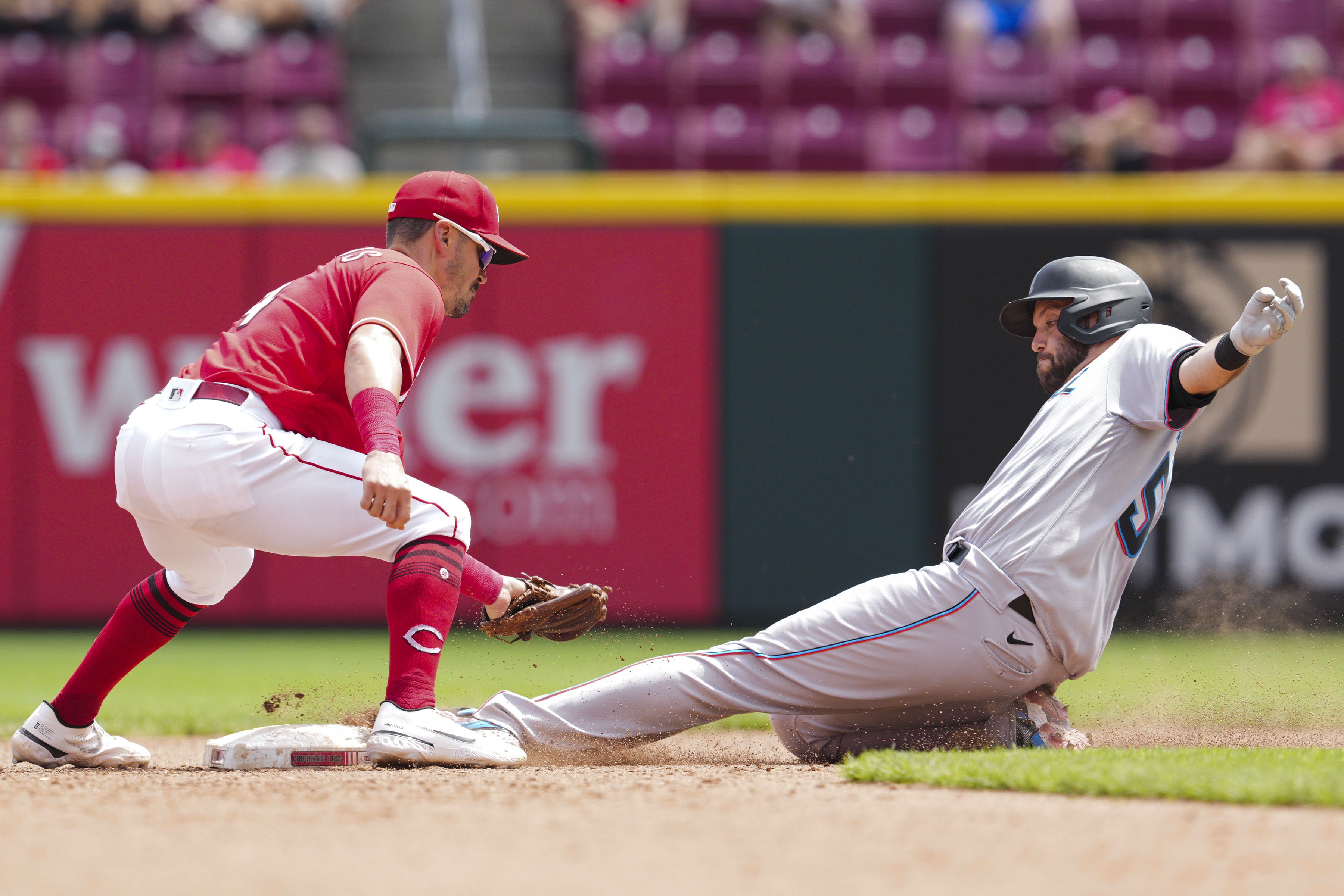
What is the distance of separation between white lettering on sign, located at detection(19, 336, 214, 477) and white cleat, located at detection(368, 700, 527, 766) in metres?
5.11

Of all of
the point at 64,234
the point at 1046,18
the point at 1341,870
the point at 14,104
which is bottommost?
the point at 1341,870

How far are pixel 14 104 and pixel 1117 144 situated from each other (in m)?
7.31

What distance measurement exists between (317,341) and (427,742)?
0.99 metres

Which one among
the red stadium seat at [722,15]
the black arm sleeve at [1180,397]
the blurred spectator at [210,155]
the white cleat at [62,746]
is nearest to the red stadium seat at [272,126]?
the blurred spectator at [210,155]

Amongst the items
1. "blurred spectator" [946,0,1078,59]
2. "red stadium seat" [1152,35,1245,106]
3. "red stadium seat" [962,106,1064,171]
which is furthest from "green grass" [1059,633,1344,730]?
"blurred spectator" [946,0,1078,59]

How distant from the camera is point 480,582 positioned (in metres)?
3.68

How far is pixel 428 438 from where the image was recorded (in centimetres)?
816

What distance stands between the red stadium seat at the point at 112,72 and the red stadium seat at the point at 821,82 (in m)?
4.60

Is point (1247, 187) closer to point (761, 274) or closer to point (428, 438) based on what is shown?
point (761, 274)

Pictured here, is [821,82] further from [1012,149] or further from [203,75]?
[203,75]

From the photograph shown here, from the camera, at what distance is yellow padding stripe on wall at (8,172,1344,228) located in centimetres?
823

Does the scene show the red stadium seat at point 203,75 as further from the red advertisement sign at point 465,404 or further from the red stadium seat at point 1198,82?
the red stadium seat at point 1198,82

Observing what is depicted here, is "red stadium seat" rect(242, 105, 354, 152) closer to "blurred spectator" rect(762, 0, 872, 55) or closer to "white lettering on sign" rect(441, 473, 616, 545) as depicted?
"blurred spectator" rect(762, 0, 872, 55)

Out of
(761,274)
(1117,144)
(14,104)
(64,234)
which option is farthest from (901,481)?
(14,104)
